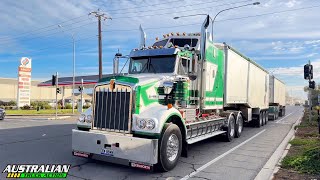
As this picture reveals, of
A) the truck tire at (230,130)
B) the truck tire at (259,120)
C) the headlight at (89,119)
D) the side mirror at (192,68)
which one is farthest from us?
the truck tire at (259,120)

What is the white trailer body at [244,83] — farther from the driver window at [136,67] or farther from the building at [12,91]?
the building at [12,91]

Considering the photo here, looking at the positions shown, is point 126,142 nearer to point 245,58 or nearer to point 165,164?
point 165,164

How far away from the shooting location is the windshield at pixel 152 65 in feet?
27.5

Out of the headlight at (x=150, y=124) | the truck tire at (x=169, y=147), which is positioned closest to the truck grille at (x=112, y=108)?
the headlight at (x=150, y=124)

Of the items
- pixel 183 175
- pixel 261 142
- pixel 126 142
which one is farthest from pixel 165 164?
pixel 261 142

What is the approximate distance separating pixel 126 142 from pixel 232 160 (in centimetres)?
349

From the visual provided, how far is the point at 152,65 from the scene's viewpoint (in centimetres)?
866

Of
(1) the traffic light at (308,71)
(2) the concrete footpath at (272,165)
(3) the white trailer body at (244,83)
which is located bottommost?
(2) the concrete footpath at (272,165)

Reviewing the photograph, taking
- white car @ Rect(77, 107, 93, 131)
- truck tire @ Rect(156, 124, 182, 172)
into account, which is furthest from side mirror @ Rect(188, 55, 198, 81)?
white car @ Rect(77, 107, 93, 131)

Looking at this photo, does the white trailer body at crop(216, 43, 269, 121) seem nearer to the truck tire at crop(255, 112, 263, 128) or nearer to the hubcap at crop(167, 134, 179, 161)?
the truck tire at crop(255, 112, 263, 128)

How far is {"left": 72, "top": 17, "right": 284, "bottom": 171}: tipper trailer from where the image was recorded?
651cm

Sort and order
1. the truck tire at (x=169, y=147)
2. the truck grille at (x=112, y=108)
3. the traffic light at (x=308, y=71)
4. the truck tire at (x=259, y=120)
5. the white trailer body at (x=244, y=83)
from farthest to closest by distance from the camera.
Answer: the traffic light at (x=308, y=71) → the truck tire at (x=259, y=120) → the white trailer body at (x=244, y=83) → the truck grille at (x=112, y=108) → the truck tire at (x=169, y=147)

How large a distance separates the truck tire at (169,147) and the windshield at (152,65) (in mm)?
1987

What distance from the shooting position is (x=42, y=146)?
989 centimetres
